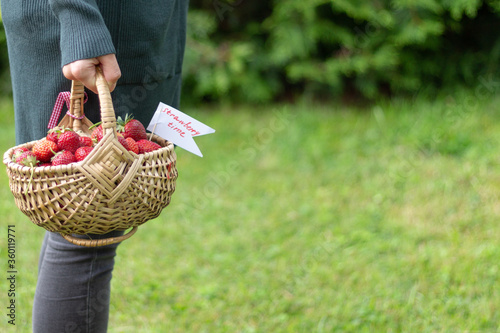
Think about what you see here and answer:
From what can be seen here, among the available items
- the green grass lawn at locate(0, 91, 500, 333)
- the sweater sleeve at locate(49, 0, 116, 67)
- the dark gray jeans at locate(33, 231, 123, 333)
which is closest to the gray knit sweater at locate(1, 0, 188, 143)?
the sweater sleeve at locate(49, 0, 116, 67)

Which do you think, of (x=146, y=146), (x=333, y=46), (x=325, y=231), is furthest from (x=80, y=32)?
(x=333, y=46)

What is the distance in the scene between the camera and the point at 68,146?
110cm

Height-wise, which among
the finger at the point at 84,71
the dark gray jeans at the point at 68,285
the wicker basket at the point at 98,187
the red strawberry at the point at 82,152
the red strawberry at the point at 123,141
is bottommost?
the dark gray jeans at the point at 68,285

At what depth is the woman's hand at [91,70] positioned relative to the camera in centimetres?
105

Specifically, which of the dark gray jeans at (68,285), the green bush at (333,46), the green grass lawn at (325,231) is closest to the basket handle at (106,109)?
the dark gray jeans at (68,285)

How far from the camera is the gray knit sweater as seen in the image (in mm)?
1046

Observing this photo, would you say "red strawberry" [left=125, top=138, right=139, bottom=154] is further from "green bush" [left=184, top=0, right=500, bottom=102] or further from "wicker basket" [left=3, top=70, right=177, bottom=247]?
"green bush" [left=184, top=0, right=500, bottom=102]

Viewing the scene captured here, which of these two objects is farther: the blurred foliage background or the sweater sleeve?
the blurred foliage background

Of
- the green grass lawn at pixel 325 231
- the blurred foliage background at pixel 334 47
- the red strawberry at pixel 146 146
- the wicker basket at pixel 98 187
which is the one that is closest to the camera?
the wicker basket at pixel 98 187

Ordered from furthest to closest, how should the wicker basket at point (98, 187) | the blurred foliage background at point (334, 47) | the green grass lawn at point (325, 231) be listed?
the blurred foliage background at point (334, 47), the green grass lawn at point (325, 231), the wicker basket at point (98, 187)

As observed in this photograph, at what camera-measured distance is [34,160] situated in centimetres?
110

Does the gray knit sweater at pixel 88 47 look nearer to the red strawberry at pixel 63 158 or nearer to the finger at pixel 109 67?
the finger at pixel 109 67

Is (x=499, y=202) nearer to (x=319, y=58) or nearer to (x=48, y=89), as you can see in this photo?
(x=319, y=58)

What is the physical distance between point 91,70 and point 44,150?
195mm
